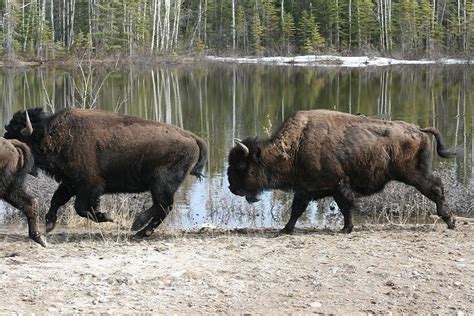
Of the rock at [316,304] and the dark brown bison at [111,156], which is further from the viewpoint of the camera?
the dark brown bison at [111,156]

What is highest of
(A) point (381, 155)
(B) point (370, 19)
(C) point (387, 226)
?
(B) point (370, 19)

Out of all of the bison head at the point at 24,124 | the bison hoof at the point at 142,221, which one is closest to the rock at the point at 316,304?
the bison hoof at the point at 142,221

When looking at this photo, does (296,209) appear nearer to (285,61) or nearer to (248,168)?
(248,168)

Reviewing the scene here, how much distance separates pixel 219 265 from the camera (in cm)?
732

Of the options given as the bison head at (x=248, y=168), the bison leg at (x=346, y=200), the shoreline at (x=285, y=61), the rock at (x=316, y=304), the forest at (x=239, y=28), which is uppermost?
the forest at (x=239, y=28)

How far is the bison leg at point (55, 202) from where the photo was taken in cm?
968

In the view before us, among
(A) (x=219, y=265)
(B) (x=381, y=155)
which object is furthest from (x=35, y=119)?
(B) (x=381, y=155)

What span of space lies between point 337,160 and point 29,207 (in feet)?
12.5

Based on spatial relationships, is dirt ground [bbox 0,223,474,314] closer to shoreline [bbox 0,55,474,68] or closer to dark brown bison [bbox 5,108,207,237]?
dark brown bison [bbox 5,108,207,237]

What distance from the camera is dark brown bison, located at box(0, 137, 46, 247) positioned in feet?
27.6

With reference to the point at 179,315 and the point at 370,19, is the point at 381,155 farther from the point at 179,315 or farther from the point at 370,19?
the point at 370,19

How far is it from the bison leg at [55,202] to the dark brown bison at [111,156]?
0.27 meters

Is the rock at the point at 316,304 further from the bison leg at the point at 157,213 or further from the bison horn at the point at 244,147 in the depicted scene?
the bison horn at the point at 244,147

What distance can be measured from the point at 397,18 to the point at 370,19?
2.75 metres
